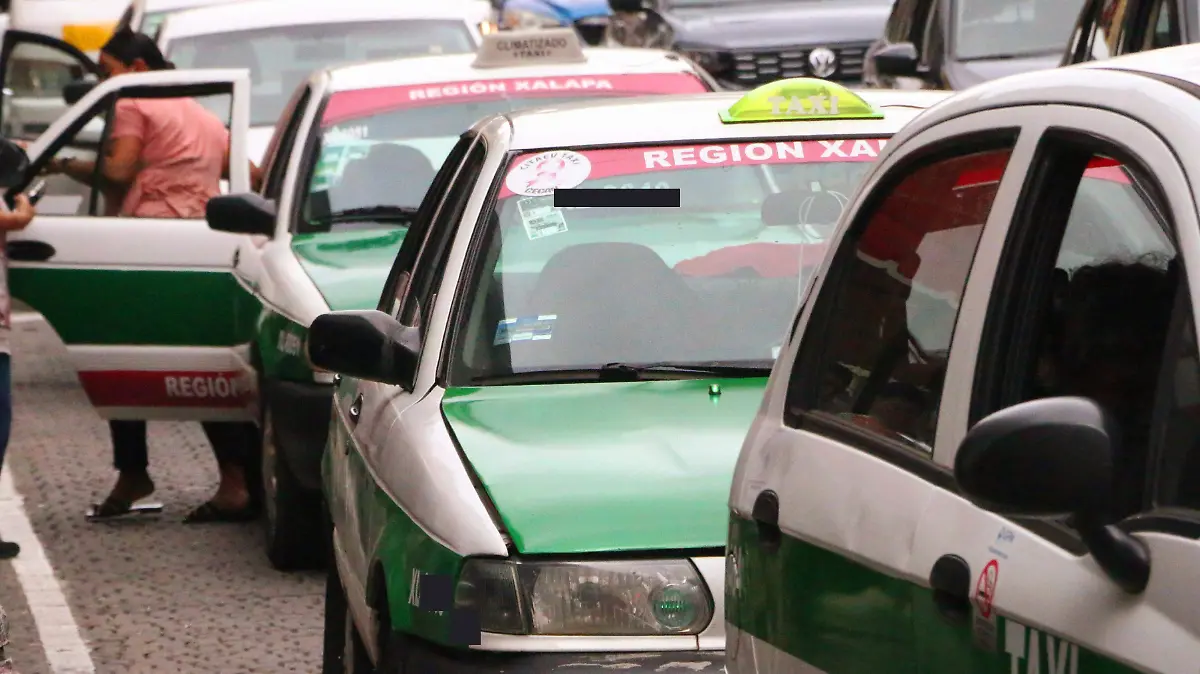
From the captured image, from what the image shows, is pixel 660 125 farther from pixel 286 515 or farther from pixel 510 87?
pixel 510 87

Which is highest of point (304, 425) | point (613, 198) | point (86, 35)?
point (613, 198)

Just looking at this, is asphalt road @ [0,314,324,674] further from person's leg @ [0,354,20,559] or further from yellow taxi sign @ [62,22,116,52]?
yellow taxi sign @ [62,22,116,52]

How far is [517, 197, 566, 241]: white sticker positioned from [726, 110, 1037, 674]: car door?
1.83 m

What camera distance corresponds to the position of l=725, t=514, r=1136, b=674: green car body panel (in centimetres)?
280

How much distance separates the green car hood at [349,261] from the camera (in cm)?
787

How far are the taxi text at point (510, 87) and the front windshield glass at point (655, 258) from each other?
10.8 ft

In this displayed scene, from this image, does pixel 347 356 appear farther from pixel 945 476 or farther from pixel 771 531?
pixel 945 476

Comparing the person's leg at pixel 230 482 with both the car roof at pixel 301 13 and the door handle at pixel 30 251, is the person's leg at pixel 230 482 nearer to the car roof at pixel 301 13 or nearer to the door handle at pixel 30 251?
the door handle at pixel 30 251

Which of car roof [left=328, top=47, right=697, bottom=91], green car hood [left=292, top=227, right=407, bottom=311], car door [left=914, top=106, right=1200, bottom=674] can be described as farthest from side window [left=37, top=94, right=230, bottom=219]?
car door [left=914, top=106, right=1200, bottom=674]

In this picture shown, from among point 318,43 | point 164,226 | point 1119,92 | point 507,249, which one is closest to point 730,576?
point 1119,92

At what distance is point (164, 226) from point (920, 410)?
6723mm

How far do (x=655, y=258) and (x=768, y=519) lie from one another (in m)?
2.03

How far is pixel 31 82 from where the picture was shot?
1555cm

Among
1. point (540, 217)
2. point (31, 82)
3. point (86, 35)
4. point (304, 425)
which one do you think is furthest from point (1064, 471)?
point (86, 35)
